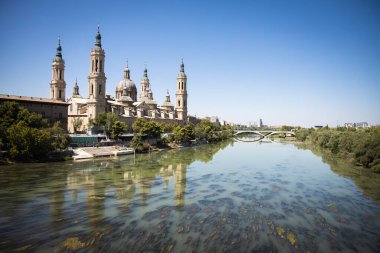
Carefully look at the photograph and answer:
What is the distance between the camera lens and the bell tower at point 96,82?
63.3 meters

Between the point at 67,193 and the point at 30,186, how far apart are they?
4.02 m

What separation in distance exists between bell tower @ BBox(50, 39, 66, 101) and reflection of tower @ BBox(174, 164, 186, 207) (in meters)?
41.3

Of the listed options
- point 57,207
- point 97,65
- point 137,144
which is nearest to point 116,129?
point 137,144

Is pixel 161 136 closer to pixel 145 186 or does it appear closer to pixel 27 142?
pixel 27 142

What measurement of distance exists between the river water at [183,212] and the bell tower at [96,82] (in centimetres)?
3226

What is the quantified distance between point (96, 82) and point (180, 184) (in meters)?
42.8

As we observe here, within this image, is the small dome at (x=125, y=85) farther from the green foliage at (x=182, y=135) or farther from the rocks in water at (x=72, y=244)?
the rocks in water at (x=72, y=244)

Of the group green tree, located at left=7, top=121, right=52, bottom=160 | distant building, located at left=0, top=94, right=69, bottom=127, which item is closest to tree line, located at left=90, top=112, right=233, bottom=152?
distant building, located at left=0, top=94, right=69, bottom=127

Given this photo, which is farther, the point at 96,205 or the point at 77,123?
the point at 77,123

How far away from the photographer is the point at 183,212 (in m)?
18.8

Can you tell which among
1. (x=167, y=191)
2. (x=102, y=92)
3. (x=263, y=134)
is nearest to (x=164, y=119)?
(x=102, y=92)

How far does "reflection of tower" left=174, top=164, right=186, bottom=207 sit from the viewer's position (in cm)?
2171

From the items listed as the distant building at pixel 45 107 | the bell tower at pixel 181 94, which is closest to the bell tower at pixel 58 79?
the distant building at pixel 45 107

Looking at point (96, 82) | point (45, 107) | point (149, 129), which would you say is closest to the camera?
point (45, 107)
